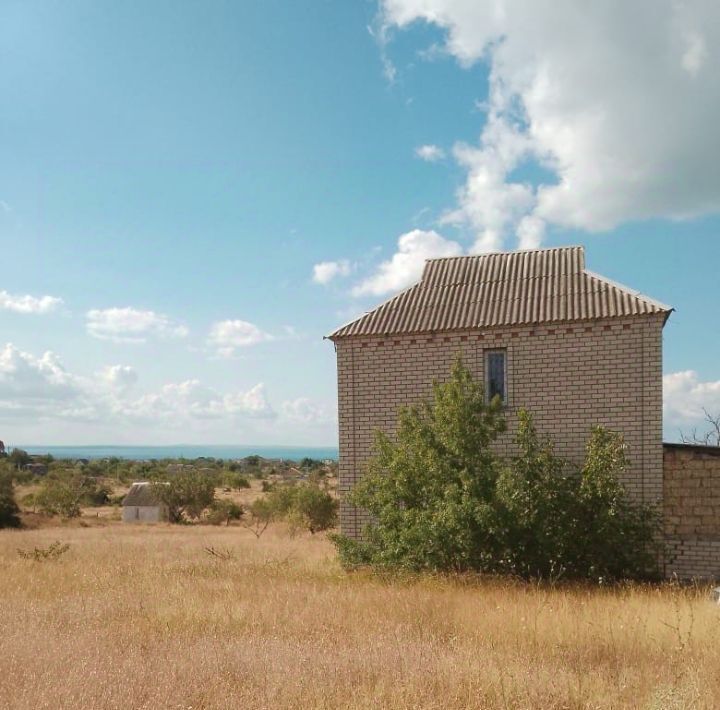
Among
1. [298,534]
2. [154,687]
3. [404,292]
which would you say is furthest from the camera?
[298,534]

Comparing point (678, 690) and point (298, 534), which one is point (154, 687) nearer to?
point (678, 690)

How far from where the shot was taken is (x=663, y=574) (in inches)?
428

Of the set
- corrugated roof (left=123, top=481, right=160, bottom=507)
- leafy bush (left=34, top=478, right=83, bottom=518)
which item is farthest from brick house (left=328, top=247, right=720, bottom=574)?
leafy bush (left=34, top=478, right=83, bottom=518)

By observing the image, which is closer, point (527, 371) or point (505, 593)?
point (505, 593)

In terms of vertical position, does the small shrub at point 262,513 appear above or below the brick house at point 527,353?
below

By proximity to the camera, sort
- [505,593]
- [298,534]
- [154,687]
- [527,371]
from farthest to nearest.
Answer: [298,534]
[527,371]
[505,593]
[154,687]

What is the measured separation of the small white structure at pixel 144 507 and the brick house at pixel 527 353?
30439mm

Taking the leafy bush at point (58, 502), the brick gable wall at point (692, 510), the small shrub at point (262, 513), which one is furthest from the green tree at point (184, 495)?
the brick gable wall at point (692, 510)

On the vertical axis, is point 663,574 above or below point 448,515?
below

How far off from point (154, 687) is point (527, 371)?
8081 millimetres

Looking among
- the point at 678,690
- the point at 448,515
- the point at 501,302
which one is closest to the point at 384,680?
the point at 678,690

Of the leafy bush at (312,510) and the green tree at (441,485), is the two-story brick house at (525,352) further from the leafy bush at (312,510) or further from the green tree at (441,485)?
the leafy bush at (312,510)

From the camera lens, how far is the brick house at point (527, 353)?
11008mm

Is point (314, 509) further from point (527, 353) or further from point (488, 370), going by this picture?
point (527, 353)
